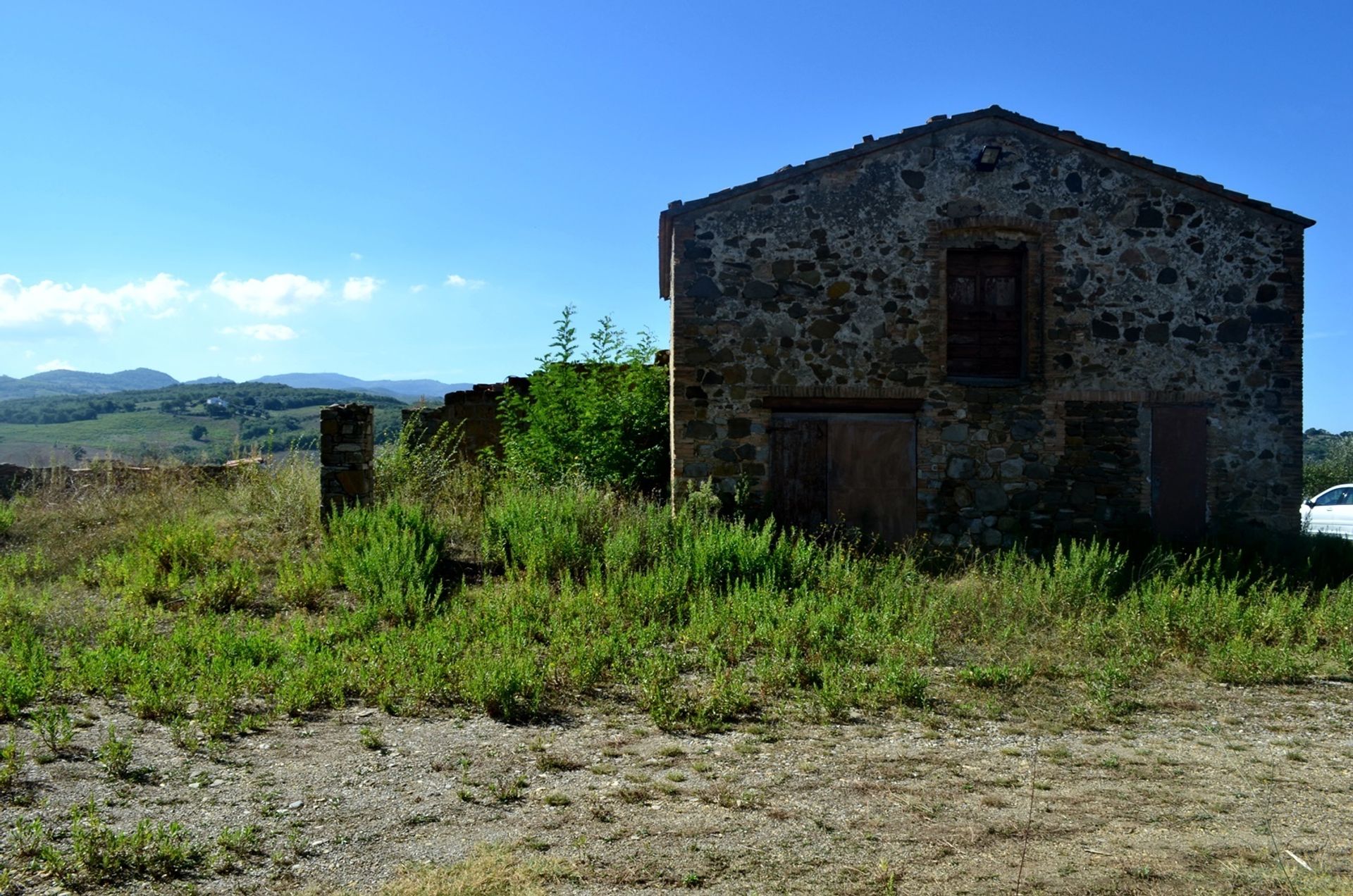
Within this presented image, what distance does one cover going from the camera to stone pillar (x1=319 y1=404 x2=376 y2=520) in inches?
430

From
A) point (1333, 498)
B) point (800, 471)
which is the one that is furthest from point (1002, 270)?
point (1333, 498)

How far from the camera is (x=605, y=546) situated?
381 inches

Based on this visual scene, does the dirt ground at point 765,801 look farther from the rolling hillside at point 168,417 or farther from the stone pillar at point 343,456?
the rolling hillside at point 168,417

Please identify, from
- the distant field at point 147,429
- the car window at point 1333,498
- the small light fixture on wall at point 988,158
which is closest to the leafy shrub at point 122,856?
the small light fixture on wall at point 988,158

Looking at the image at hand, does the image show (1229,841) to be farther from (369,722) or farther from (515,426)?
(515,426)

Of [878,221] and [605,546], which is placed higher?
[878,221]

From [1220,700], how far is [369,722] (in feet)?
18.5

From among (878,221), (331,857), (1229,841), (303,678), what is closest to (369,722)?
(303,678)

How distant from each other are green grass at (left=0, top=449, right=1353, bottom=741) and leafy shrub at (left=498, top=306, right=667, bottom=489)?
108 cm

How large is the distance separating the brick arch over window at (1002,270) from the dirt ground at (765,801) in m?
6.57

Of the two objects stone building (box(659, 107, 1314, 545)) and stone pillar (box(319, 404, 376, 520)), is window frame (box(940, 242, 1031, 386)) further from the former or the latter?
stone pillar (box(319, 404, 376, 520))

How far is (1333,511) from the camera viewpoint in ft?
57.5

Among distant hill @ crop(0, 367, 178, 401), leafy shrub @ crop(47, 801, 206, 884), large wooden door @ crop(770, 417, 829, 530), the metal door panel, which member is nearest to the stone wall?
large wooden door @ crop(770, 417, 829, 530)

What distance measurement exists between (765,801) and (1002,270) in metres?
9.37
